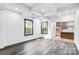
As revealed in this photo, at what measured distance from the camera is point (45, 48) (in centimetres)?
260

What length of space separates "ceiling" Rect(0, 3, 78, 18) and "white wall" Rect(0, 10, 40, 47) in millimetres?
199

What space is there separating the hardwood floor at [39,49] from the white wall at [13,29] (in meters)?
0.16

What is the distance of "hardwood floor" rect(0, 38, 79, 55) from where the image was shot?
2.49 meters

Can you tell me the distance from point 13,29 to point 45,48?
1206 mm

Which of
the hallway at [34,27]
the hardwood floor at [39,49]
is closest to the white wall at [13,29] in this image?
the hallway at [34,27]

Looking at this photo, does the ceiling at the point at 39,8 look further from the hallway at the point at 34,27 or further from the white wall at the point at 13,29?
the white wall at the point at 13,29

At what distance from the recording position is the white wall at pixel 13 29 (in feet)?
8.70

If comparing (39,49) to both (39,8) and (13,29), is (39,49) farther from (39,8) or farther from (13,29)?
(39,8)

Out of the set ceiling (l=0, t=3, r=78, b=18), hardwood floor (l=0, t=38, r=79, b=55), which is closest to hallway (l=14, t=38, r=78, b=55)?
hardwood floor (l=0, t=38, r=79, b=55)

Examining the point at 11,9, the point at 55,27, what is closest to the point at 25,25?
the point at 11,9

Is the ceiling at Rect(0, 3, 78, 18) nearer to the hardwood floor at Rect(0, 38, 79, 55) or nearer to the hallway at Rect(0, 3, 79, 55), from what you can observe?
the hallway at Rect(0, 3, 79, 55)

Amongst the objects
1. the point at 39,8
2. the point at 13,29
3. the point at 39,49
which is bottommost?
the point at 39,49

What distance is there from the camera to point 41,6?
2506mm

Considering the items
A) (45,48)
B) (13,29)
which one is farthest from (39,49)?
(13,29)
